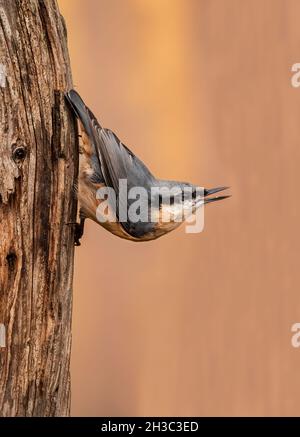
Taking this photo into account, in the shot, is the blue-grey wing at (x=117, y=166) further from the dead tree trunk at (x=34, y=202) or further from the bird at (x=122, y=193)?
the dead tree trunk at (x=34, y=202)

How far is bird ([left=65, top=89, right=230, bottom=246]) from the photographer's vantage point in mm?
3033

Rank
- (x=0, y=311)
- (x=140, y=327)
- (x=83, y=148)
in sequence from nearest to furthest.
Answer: (x=0, y=311) → (x=83, y=148) → (x=140, y=327)

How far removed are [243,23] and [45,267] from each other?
232 centimetres

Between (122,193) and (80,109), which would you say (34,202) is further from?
(122,193)

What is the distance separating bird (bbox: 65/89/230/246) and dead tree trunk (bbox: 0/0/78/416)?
164 millimetres

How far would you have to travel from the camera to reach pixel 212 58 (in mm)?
4637

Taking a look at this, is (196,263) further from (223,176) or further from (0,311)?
(0,311)

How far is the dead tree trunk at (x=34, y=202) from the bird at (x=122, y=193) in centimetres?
16

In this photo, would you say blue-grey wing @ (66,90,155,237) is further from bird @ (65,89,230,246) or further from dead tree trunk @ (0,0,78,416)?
dead tree trunk @ (0,0,78,416)

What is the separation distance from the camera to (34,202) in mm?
2688

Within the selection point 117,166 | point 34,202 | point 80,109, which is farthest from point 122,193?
point 34,202

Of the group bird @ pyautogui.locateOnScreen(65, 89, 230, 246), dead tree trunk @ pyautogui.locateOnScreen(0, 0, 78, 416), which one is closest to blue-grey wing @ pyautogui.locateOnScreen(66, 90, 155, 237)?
bird @ pyautogui.locateOnScreen(65, 89, 230, 246)

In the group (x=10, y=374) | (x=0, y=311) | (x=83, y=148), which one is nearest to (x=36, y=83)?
(x=83, y=148)

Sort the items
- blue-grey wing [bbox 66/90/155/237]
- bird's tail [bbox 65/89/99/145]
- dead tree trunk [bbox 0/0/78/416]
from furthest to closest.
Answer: blue-grey wing [bbox 66/90/155/237]
bird's tail [bbox 65/89/99/145]
dead tree trunk [bbox 0/0/78/416]
